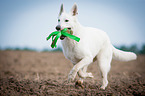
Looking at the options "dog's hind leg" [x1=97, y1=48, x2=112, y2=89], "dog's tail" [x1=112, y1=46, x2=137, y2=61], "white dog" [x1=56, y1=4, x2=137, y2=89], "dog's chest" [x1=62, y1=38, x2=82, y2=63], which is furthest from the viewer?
"dog's tail" [x1=112, y1=46, x2=137, y2=61]

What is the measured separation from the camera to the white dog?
13.3ft

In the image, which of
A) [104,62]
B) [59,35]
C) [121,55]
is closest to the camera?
[59,35]

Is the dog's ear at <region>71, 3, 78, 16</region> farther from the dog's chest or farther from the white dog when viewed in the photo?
A: the dog's chest

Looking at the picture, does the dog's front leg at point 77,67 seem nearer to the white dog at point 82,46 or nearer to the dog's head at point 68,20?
the white dog at point 82,46

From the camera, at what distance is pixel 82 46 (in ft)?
13.9

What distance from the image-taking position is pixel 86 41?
443 cm

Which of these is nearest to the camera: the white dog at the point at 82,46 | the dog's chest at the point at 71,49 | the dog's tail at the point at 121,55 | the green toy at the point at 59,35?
the green toy at the point at 59,35

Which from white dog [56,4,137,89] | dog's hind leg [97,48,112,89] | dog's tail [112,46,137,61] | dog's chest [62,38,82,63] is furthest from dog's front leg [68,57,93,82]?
dog's tail [112,46,137,61]

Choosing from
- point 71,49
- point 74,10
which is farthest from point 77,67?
point 74,10

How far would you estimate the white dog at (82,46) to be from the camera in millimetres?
4047

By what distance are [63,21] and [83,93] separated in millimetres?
2046

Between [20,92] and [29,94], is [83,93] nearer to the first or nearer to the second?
[29,94]

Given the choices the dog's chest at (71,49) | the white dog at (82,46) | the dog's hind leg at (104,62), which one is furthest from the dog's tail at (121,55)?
the dog's chest at (71,49)

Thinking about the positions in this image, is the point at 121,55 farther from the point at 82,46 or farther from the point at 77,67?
the point at 77,67
